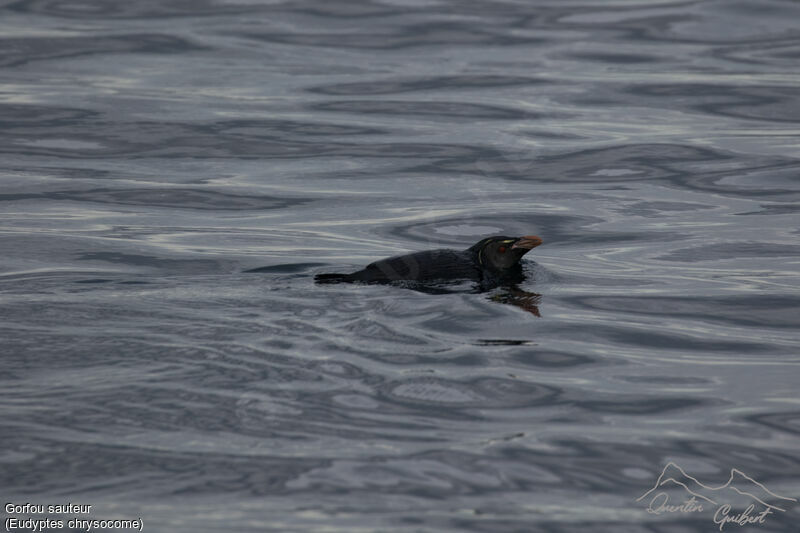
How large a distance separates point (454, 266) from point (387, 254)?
1949 mm

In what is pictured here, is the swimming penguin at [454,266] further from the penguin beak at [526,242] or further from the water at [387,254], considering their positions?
the water at [387,254]

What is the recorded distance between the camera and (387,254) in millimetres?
11641

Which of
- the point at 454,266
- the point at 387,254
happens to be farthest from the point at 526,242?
the point at 387,254

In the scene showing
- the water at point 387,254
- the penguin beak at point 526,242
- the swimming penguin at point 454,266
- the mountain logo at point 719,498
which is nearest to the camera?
the mountain logo at point 719,498

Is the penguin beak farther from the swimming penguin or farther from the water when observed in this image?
the water

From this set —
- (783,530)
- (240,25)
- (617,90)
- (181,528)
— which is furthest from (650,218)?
(240,25)

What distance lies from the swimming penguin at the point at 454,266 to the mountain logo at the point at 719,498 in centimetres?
385

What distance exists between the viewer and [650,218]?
525 inches

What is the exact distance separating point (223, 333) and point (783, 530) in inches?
152

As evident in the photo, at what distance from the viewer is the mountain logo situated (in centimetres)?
568

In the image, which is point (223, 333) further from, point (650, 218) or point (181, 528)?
point (650, 218)

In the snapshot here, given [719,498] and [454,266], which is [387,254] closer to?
[454,266]

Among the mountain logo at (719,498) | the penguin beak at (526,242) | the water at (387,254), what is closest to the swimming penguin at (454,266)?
the penguin beak at (526,242)

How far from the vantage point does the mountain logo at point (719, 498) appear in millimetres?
5684
